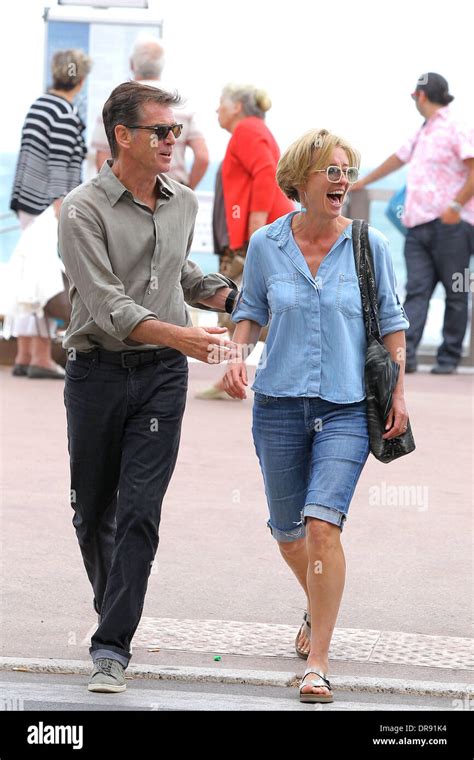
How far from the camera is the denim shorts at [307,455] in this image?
5.29 meters

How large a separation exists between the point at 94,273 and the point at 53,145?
7596mm

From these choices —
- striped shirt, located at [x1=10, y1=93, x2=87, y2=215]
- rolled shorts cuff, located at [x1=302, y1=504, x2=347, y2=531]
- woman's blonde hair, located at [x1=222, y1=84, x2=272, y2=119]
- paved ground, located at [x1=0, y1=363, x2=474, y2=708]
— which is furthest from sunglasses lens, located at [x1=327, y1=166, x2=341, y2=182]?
striped shirt, located at [x1=10, y1=93, x2=87, y2=215]

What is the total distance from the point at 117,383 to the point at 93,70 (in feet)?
32.1

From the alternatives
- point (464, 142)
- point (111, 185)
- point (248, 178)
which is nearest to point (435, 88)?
point (464, 142)

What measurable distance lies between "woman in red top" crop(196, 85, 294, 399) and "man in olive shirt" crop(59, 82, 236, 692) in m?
5.23

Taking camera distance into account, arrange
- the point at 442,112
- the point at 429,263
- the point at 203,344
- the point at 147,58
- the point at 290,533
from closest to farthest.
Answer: the point at 203,344, the point at 290,533, the point at 147,58, the point at 442,112, the point at 429,263

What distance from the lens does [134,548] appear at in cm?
529

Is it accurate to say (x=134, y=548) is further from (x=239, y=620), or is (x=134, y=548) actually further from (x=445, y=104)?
(x=445, y=104)

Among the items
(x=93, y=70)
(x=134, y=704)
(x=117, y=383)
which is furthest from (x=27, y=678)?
(x=93, y=70)

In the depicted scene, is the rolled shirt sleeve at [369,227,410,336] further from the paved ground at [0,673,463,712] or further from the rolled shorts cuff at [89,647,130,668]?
the rolled shorts cuff at [89,647,130,668]

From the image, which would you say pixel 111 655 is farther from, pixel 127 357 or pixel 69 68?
pixel 69 68

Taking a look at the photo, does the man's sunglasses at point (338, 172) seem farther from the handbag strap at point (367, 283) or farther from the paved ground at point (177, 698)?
the paved ground at point (177, 698)

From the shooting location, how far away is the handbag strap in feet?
17.7

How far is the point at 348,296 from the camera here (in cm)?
540
